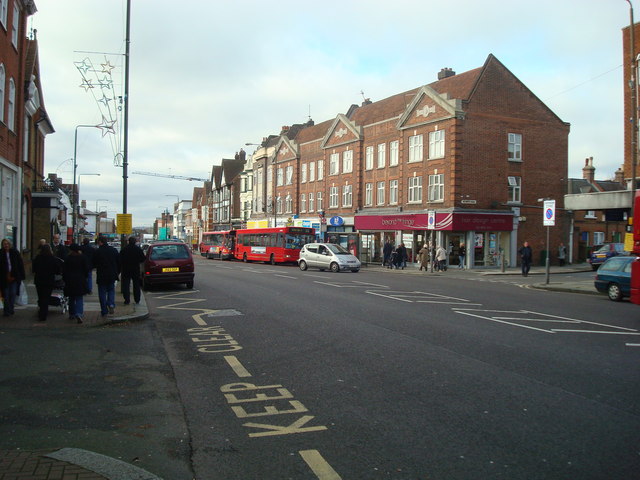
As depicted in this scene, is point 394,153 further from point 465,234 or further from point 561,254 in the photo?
point 561,254

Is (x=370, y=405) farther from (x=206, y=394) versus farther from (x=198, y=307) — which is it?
(x=198, y=307)

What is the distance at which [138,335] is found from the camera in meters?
10.1

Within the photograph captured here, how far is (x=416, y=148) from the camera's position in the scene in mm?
37281

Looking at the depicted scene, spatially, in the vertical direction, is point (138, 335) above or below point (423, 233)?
below

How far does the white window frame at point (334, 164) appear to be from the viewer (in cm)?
4694

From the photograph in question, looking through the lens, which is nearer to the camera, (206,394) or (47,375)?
(206,394)

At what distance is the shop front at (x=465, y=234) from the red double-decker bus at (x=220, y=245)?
59.8 feet

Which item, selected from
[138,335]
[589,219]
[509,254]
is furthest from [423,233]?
[138,335]

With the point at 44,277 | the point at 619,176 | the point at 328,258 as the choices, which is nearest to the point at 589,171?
the point at 619,176

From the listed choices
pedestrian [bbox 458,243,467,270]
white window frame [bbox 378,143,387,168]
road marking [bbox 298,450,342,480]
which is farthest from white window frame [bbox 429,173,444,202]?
road marking [bbox 298,450,342,480]

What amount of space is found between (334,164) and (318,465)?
145ft

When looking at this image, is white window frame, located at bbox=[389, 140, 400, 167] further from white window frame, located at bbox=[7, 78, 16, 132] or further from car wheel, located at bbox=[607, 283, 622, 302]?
white window frame, located at bbox=[7, 78, 16, 132]

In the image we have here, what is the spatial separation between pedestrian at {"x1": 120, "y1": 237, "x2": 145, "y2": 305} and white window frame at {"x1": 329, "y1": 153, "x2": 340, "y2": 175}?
34.0 metres

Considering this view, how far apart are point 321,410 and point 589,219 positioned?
47165mm
